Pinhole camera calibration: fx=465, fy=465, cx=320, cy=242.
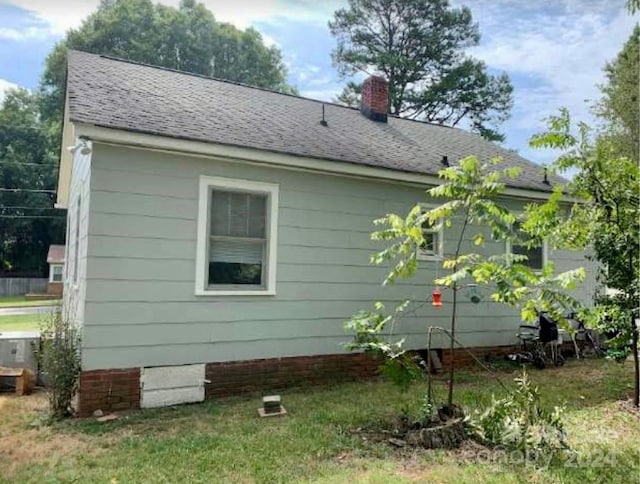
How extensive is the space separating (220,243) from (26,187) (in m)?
31.4

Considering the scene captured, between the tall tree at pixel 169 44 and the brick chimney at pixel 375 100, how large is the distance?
23741 millimetres

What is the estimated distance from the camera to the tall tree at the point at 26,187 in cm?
3103

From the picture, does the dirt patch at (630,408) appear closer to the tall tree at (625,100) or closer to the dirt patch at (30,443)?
the dirt patch at (30,443)

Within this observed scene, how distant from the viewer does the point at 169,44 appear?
32062mm

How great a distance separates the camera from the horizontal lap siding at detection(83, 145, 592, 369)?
524cm

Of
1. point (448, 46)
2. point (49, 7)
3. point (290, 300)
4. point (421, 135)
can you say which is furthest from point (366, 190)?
point (448, 46)

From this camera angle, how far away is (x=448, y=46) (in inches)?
982

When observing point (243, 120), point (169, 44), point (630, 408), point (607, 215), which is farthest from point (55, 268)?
point (630, 408)

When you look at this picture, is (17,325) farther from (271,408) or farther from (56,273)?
(56,273)

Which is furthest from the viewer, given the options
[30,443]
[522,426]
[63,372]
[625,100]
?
[625,100]

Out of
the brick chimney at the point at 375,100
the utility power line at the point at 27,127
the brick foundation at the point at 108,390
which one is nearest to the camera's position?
the brick foundation at the point at 108,390

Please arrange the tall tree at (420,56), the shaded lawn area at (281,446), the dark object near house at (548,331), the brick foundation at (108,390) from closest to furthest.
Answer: the shaded lawn area at (281,446) < the brick foundation at (108,390) < the dark object near house at (548,331) < the tall tree at (420,56)

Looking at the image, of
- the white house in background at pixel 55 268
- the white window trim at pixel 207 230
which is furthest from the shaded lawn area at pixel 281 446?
the white house in background at pixel 55 268

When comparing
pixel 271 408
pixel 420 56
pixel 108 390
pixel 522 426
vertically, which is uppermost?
pixel 420 56
